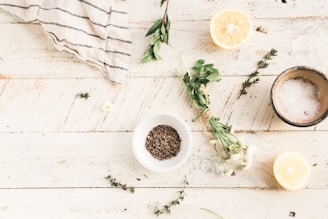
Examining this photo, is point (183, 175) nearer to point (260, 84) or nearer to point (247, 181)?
point (247, 181)

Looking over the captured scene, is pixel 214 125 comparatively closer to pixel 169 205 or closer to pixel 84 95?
pixel 169 205

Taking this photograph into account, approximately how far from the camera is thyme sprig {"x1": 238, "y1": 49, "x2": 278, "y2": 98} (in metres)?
1.67

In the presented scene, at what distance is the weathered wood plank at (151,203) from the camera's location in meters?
1.66

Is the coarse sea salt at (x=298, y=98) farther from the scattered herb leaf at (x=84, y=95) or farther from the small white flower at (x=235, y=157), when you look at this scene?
the scattered herb leaf at (x=84, y=95)

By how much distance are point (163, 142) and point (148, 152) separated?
58 mm

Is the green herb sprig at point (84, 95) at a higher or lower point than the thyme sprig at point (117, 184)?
higher

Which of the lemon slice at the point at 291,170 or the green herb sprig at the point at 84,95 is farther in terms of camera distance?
the green herb sprig at the point at 84,95

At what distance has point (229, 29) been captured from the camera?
1.60m

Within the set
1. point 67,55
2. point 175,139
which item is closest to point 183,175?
point 175,139

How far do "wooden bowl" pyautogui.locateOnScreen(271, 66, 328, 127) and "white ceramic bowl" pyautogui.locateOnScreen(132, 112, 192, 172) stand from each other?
0.96 feet

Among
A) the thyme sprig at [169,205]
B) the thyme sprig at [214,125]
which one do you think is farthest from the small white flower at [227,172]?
the thyme sprig at [169,205]

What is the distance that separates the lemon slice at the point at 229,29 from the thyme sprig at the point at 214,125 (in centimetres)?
9

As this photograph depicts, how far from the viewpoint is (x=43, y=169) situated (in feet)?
5.58

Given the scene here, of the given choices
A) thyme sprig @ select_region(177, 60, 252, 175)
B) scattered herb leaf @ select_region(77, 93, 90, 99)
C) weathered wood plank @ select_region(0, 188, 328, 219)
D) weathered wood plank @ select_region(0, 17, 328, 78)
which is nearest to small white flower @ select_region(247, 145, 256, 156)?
thyme sprig @ select_region(177, 60, 252, 175)
